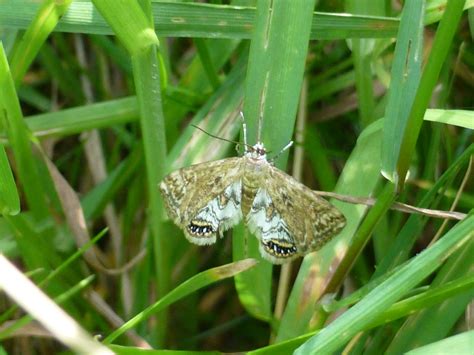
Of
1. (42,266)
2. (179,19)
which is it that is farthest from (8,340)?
(179,19)

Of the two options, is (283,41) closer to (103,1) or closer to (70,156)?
(103,1)

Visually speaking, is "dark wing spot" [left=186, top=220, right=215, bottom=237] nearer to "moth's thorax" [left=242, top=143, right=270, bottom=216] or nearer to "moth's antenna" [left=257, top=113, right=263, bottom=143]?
"moth's thorax" [left=242, top=143, right=270, bottom=216]

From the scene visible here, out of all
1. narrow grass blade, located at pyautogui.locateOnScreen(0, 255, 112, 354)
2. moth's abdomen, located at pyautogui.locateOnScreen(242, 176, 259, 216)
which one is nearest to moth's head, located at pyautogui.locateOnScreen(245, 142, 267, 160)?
moth's abdomen, located at pyautogui.locateOnScreen(242, 176, 259, 216)

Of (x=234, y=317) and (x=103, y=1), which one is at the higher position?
(x=103, y=1)

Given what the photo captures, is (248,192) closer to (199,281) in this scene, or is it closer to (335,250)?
(335,250)

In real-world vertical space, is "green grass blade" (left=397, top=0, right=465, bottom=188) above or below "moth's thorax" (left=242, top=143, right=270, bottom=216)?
above

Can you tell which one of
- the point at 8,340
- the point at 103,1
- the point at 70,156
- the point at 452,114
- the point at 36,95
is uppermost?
the point at 103,1
